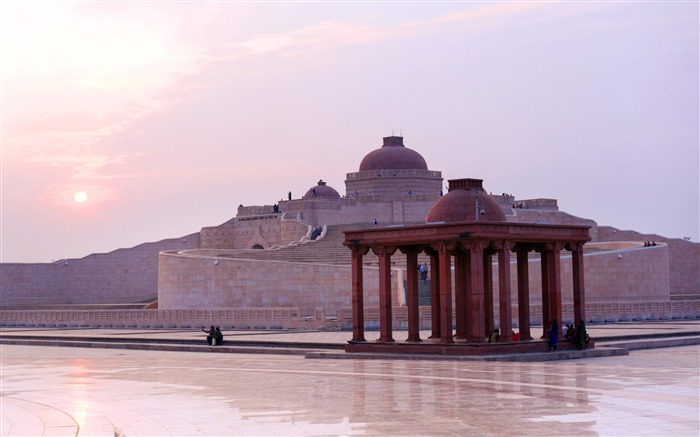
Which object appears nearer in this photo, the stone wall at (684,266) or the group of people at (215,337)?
the group of people at (215,337)

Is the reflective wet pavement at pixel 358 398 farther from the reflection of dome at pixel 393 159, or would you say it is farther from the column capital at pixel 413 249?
the reflection of dome at pixel 393 159

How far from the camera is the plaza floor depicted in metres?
10.8

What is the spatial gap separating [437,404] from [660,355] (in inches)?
363

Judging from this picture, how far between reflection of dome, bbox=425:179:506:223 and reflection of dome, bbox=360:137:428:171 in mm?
39646

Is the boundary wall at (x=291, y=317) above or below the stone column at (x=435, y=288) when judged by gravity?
below

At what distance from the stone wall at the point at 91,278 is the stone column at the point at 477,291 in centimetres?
3991

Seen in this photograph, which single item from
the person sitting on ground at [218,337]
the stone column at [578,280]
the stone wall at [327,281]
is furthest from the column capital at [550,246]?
the stone wall at [327,281]

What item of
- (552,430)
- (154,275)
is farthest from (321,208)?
(552,430)

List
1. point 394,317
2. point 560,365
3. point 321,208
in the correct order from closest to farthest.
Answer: point 560,365
point 394,317
point 321,208

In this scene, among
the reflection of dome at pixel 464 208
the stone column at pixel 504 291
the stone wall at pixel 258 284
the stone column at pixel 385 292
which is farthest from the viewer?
the stone wall at pixel 258 284

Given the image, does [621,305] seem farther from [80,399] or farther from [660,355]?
[80,399]

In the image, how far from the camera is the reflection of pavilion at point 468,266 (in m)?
20.1

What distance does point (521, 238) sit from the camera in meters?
20.5

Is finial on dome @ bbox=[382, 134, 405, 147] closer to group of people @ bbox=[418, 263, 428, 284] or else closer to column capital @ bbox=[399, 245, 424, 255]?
group of people @ bbox=[418, 263, 428, 284]
